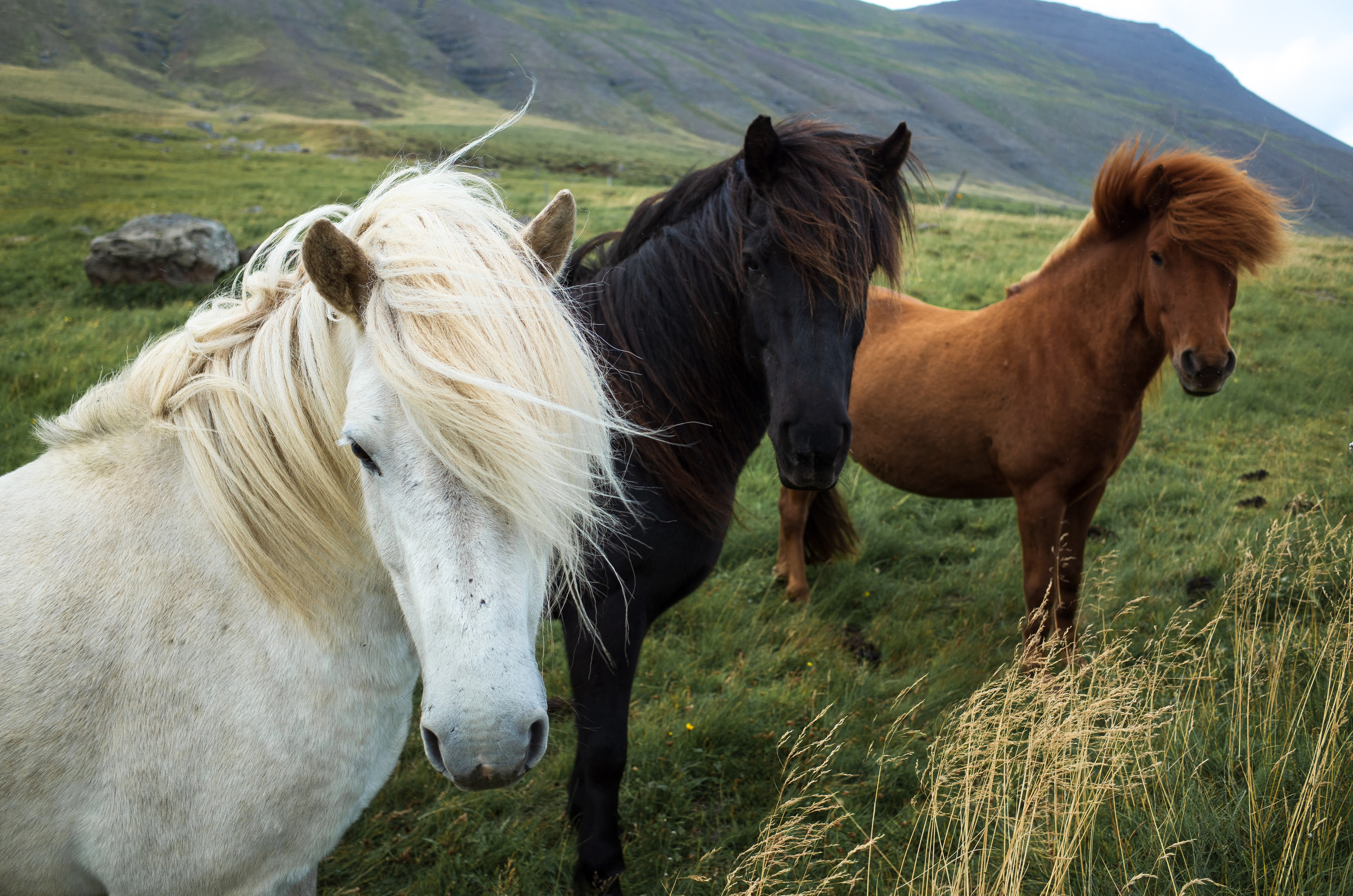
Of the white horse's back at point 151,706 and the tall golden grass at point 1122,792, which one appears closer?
the white horse's back at point 151,706

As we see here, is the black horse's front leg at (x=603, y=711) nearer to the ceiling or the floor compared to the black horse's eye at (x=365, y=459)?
nearer to the floor

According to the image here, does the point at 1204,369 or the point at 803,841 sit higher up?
the point at 1204,369

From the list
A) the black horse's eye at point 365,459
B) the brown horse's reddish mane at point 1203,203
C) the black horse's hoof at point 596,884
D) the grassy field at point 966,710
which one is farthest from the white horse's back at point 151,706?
the brown horse's reddish mane at point 1203,203

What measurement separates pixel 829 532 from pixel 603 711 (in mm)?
2848

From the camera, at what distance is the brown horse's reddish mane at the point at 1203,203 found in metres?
3.19

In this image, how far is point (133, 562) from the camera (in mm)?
1515

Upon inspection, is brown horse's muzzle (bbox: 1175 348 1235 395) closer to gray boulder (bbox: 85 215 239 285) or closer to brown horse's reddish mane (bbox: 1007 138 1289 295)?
brown horse's reddish mane (bbox: 1007 138 1289 295)

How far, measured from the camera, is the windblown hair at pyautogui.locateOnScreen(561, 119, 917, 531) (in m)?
2.27

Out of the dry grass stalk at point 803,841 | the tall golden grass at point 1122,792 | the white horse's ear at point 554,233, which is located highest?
the white horse's ear at point 554,233

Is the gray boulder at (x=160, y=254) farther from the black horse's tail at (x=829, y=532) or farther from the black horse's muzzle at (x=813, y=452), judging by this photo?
the black horse's muzzle at (x=813, y=452)

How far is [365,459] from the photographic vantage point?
4.53ft

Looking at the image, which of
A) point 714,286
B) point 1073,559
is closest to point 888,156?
point 714,286

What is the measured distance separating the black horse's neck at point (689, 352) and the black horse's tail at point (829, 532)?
7.70ft

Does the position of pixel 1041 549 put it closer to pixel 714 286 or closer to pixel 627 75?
pixel 714 286
